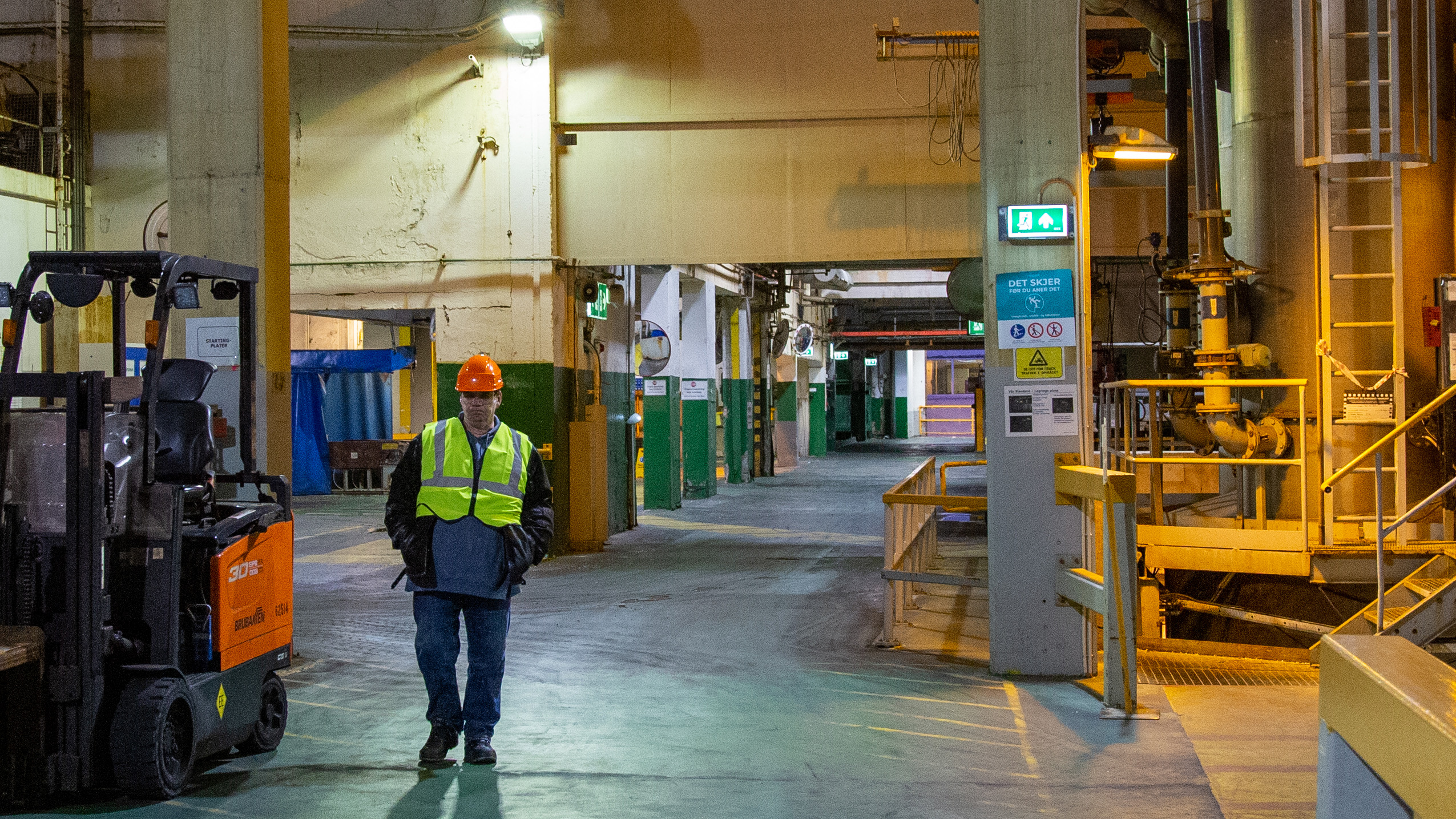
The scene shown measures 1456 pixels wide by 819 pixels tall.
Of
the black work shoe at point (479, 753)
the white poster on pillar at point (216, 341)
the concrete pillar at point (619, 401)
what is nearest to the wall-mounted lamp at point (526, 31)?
the concrete pillar at point (619, 401)

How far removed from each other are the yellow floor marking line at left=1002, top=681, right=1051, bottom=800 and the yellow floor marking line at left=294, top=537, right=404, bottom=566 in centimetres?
748

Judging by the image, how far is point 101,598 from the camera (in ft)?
16.0

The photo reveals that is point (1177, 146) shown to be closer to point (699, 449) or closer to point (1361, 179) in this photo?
point (1361, 179)

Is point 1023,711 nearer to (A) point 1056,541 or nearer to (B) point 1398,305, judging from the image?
(A) point 1056,541

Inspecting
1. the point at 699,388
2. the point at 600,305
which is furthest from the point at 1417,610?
the point at 699,388

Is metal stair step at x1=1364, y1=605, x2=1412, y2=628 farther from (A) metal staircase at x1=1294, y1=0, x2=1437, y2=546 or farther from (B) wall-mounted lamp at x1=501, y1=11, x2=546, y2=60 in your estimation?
(B) wall-mounted lamp at x1=501, y1=11, x2=546, y2=60

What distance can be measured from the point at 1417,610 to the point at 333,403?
66.2 ft

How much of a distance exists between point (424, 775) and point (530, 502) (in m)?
1.32

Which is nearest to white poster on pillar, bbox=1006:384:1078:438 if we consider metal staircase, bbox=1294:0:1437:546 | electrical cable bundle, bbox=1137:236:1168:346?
metal staircase, bbox=1294:0:1437:546

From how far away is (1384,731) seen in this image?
81.0 inches

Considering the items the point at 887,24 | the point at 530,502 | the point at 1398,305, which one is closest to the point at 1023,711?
the point at 530,502

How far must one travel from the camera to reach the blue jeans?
546 cm

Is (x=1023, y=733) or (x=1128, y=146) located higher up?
(x=1128, y=146)

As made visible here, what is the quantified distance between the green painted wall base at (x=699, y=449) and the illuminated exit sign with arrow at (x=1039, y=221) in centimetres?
1445
